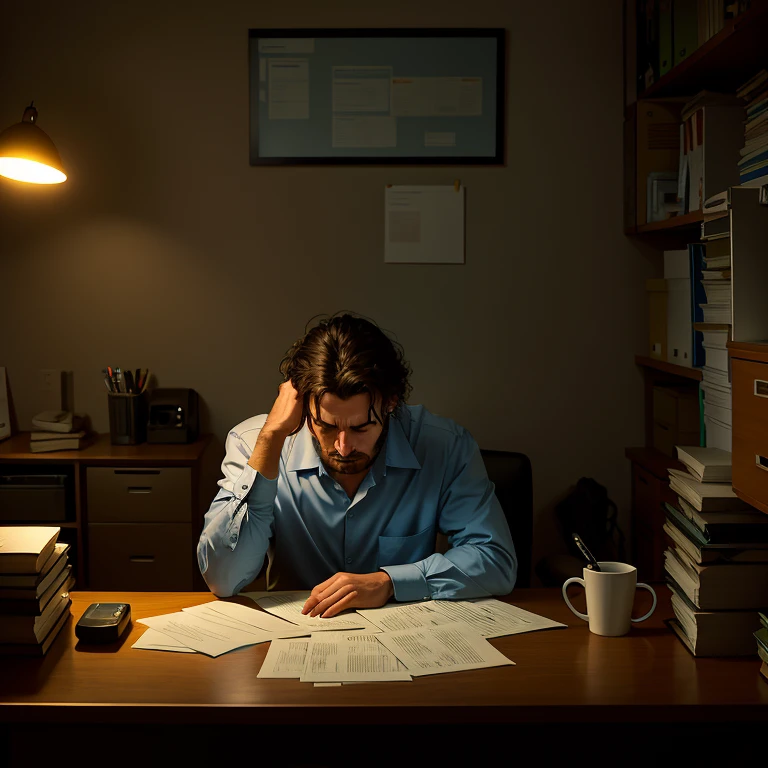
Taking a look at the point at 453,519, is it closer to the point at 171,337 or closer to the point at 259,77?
the point at 171,337

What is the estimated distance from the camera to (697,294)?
8.23 ft

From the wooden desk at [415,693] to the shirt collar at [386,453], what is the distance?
0.57 m

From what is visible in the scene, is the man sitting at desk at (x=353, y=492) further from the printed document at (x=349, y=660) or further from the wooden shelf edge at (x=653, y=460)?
the wooden shelf edge at (x=653, y=460)

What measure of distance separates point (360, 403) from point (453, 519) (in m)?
0.36

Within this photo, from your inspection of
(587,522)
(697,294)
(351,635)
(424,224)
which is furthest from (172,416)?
(697,294)

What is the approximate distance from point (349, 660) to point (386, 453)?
65 centimetres

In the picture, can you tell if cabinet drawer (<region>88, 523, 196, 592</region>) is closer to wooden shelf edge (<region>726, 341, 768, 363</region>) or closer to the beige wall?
the beige wall

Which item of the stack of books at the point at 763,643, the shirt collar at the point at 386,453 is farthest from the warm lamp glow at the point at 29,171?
the stack of books at the point at 763,643

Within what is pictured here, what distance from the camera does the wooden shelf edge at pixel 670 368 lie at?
8.28 feet

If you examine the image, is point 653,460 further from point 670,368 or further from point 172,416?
point 172,416

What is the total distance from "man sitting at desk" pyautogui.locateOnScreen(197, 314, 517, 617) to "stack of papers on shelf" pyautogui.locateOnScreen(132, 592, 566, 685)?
0.09 m

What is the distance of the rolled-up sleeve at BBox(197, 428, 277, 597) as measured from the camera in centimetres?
165

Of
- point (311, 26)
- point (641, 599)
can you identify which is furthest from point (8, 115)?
point (641, 599)

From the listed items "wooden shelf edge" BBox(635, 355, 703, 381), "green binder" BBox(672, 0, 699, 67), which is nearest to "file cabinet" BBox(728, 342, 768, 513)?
"wooden shelf edge" BBox(635, 355, 703, 381)
